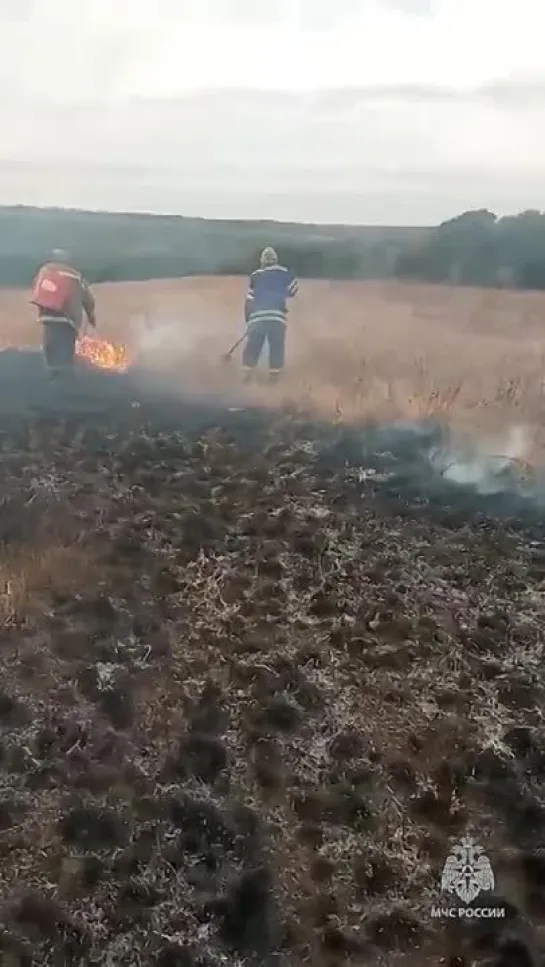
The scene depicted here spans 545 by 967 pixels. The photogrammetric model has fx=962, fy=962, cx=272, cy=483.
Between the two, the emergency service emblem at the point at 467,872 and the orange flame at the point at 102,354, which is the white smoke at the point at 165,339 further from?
the emergency service emblem at the point at 467,872

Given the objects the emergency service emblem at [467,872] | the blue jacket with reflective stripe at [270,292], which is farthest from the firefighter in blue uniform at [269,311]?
the emergency service emblem at [467,872]

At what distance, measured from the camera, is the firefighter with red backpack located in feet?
9.16

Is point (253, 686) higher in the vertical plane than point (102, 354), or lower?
lower

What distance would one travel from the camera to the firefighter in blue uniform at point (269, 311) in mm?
2738

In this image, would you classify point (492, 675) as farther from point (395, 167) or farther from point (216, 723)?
point (395, 167)

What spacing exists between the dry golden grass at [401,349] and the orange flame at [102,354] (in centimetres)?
17

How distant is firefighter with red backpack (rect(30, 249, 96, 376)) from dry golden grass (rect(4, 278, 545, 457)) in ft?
0.31

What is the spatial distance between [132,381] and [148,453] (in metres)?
0.25

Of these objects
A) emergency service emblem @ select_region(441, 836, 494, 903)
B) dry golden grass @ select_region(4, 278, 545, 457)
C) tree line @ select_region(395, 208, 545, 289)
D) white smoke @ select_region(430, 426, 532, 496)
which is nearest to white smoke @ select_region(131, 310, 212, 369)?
dry golden grass @ select_region(4, 278, 545, 457)

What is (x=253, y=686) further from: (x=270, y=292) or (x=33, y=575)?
(x=270, y=292)


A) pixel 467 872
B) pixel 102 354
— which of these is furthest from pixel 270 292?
pixel 467 872

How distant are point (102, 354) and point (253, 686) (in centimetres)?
112

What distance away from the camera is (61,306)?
2.79 m

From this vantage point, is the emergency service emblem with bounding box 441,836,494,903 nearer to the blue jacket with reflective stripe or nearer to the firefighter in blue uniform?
the firefighter in blue uniform
